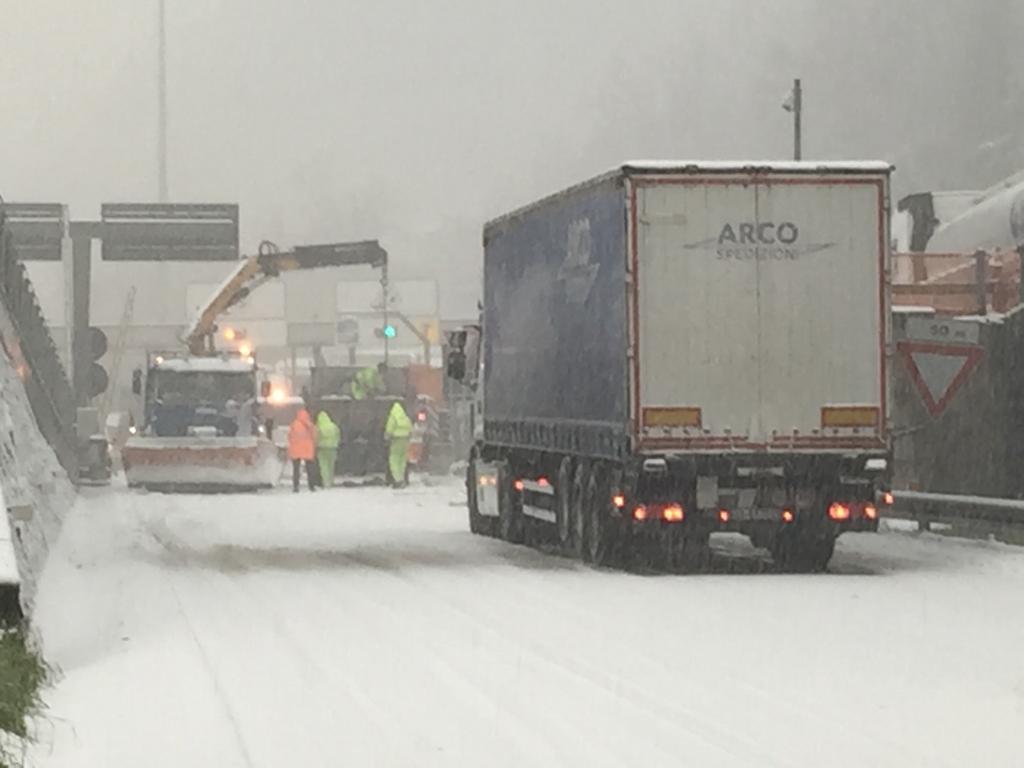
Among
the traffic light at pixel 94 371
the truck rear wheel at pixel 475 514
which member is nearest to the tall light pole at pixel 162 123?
the traffic light at pixel 94 371

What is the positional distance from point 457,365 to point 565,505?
5490 millimetres

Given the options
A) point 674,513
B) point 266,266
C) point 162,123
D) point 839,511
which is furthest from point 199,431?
point 162,123

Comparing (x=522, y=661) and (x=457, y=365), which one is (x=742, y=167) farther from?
(x=457, y=365)

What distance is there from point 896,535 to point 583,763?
16151 millimetres

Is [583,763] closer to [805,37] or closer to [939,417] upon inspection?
[939,417]

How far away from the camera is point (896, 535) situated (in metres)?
24.7

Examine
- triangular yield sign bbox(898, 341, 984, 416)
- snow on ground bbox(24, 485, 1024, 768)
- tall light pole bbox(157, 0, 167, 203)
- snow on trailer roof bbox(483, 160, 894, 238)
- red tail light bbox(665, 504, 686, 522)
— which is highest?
tall light pole bbox(157, 0, 167, 203)

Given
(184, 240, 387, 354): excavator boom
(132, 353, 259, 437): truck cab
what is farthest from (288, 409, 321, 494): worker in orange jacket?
(184, 240, 387, 354): excavator boom

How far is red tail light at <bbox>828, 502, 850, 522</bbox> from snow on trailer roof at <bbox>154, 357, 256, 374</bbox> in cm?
2455

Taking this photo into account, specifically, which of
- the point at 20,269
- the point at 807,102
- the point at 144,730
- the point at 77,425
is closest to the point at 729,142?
the point at 807,102

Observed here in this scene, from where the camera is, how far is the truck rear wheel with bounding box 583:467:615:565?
66.0ft

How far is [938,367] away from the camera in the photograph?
23.6m

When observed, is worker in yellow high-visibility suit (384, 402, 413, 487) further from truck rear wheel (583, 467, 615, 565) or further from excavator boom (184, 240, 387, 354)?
truck rear wheel (583, 467, 615, 565)

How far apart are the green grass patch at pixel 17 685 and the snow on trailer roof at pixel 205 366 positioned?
3100 cm
